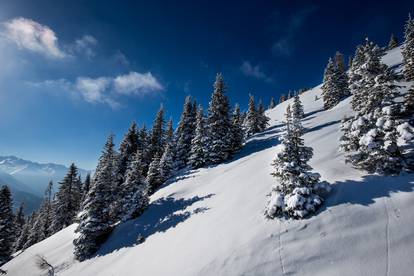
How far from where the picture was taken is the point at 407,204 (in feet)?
40.9

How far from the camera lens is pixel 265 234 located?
46.0ft

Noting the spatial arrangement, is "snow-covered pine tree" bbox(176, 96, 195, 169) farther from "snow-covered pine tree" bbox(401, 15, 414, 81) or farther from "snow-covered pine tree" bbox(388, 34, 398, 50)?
"snow-covered pine tree" bbox(388, 34, 398, 50)

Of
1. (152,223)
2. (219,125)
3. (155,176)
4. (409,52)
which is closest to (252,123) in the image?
(219,125)

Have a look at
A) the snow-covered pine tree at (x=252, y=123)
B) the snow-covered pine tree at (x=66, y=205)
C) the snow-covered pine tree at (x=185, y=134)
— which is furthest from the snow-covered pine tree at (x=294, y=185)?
the snow-covered pine tree at (x=66, y=205)

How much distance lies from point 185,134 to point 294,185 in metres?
34.3

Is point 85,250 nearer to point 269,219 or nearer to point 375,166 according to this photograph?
point 269,219

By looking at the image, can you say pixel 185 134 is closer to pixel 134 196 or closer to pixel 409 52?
pixel 134 196

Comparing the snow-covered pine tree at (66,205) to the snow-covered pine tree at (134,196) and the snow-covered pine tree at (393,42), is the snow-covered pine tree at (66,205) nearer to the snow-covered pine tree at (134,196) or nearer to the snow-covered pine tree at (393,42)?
the snow-covered pine tree at (134,196)

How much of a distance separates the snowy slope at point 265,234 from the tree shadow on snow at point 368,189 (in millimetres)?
48

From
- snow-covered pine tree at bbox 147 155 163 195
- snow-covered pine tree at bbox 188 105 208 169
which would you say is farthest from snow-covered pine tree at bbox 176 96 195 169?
snow-covered pine tree at bbox 147 155 163 195

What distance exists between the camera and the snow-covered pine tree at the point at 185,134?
4584 cm

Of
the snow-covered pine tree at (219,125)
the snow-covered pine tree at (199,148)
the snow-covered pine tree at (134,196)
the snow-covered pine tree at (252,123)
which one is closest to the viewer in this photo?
the snow-covered pine tree at (134,196)

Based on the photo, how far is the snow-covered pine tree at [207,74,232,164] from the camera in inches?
1473

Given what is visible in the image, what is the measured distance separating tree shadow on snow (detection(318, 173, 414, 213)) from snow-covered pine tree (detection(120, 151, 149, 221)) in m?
22.1
